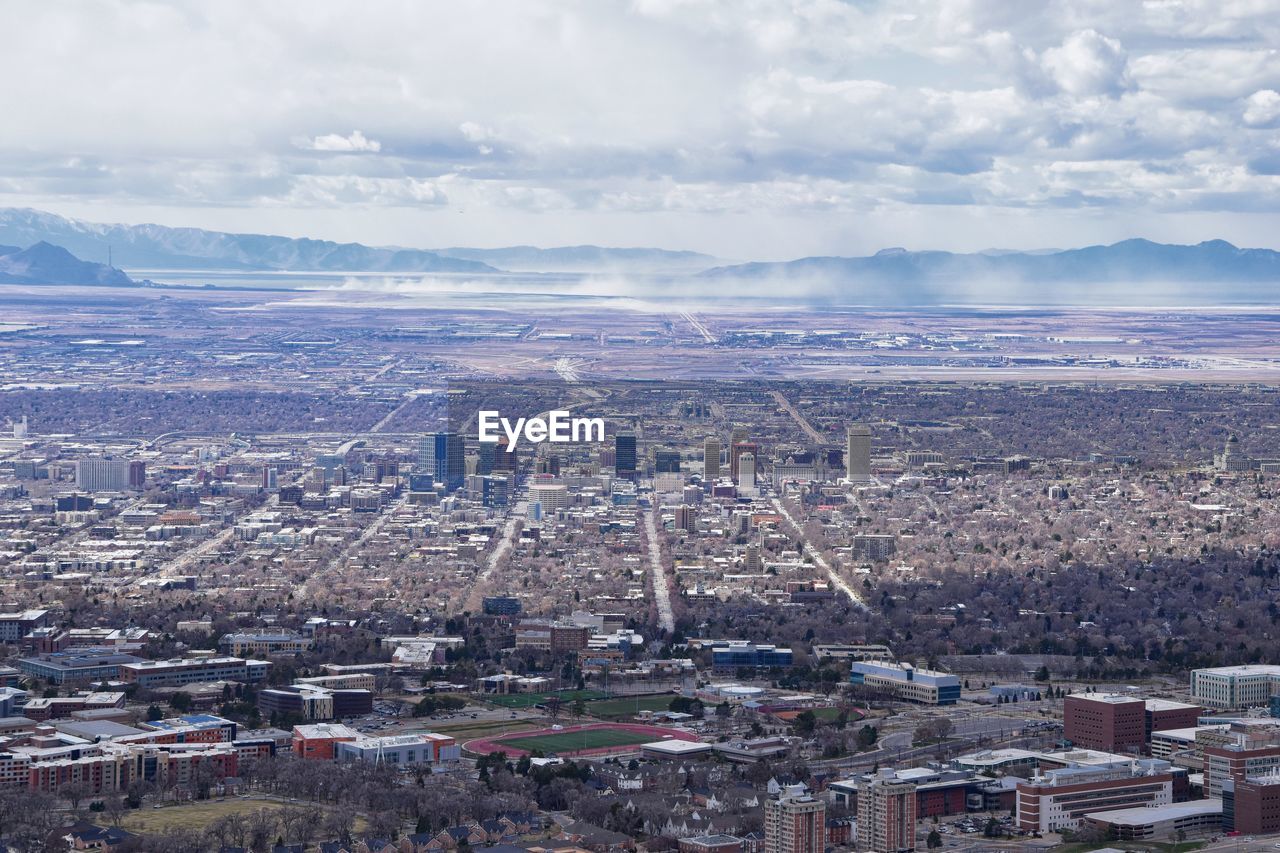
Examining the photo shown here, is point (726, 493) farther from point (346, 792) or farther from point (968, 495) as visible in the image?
point (346, 792)

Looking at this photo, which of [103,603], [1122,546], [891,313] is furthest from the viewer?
[891,313]

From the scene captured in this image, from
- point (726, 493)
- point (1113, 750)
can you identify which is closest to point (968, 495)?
point (726, 493)

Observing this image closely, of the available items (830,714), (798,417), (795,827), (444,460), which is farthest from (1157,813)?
(798,417)

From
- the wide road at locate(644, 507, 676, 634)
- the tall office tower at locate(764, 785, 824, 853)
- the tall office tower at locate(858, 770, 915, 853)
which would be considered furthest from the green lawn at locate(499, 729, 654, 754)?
the wide road at locate(644, 507, 676, 634)

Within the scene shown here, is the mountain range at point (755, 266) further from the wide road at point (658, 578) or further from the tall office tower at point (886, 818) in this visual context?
the tall office tower at point (886, 818)

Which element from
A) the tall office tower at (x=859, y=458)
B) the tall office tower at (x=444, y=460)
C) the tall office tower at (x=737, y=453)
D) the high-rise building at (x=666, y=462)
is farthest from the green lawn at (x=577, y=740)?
the tall office tower at (x=859, y=458)

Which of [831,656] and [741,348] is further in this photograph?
[741,348]
